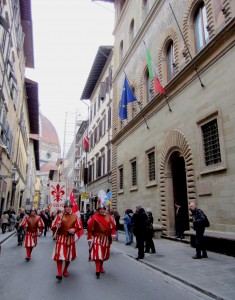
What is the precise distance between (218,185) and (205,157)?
1.55 meters

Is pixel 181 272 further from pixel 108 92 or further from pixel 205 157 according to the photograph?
pixel 108 92

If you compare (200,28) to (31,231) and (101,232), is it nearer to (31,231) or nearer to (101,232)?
(101,232)

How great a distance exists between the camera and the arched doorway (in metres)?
15.2

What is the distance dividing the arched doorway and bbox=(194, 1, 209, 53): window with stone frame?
18.2 ft

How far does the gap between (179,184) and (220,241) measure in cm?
599

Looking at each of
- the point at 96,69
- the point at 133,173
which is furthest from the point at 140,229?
the point at 96,69

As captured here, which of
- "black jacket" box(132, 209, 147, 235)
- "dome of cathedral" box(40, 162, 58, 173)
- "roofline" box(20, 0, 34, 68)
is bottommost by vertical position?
"black jacket" box(132, 209, 147, 235)

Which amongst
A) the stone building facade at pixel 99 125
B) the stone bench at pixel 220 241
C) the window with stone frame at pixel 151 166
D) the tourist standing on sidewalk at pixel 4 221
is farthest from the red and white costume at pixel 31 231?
the stone building facade at pixel 99 125

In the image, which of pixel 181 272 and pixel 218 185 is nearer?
pixel 181 272

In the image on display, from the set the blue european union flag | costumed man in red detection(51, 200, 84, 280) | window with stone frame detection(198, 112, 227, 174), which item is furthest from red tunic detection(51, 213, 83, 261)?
the blue european union flag

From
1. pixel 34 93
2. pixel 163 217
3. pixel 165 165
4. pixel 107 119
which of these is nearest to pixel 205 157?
pixel 165 165

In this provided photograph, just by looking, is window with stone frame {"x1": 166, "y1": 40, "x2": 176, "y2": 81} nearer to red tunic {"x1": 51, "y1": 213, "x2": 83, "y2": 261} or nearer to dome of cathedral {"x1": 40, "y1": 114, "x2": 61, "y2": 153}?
red tunic {"x1": 51, "y1": 213, "x2": 83, "y2": 261}

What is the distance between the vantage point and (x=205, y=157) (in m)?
11.9

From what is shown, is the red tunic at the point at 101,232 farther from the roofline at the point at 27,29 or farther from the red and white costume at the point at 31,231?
the roofline at the point at 27,29
